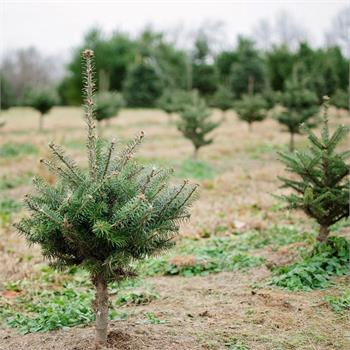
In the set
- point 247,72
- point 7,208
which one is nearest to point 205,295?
point 7,208

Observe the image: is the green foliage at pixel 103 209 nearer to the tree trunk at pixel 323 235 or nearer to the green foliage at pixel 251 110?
the tree trunk at pixel 323 235

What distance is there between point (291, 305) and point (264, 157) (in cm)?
1384

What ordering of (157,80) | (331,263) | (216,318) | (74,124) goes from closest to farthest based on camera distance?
(216,318) → (331,263) → (74,124) → (157,80)

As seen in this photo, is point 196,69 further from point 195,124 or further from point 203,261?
point 203,261

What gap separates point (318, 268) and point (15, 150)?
1669 centimetres

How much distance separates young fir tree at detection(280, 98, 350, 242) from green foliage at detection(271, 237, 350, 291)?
467 millimetres

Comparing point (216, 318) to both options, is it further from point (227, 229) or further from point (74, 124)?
point (74, 124)

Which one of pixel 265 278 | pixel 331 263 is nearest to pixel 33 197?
pixel 265 278

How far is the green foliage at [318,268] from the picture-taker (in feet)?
20.1

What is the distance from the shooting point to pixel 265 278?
659 centimetres

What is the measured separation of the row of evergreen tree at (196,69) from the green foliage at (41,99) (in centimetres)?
489

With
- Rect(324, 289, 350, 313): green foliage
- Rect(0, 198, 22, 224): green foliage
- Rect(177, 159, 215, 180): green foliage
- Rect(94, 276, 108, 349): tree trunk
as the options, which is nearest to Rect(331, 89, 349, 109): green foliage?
Rect(177, 159, 215, 180): green foliage

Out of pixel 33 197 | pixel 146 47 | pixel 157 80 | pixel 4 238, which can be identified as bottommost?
pixel 4 238

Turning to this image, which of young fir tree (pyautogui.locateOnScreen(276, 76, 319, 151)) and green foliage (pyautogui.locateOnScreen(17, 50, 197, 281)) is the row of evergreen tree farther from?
green foliage (pyautogui.locateOnScreen(17, 50, 197, 281))
